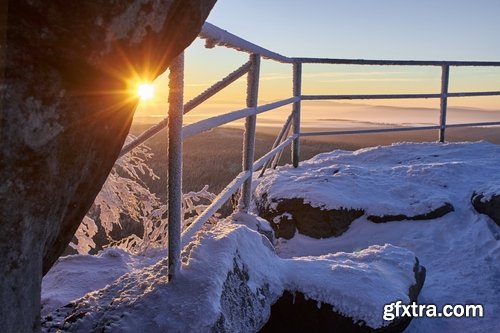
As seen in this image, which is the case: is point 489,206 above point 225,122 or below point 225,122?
below

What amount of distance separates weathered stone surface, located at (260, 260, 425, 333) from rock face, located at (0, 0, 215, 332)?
53.7 inches

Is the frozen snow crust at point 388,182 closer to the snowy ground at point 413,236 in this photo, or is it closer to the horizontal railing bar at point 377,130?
the snowy ground at point 413,236

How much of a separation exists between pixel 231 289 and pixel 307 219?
244 cm

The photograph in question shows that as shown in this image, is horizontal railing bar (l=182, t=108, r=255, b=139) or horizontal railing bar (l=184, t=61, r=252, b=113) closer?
horizontal railing bar (l=182, t=108, r=255, b=139)

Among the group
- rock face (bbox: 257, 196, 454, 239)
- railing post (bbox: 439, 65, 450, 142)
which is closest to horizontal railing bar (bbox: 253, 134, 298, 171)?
rock face (bbox: 257, 196, 454, 239)

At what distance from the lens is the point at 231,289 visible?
2217 millimetres

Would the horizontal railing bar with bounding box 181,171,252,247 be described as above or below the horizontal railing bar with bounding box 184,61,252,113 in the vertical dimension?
below

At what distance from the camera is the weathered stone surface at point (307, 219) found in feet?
14.7

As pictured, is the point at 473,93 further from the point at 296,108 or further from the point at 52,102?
the point at 52,102

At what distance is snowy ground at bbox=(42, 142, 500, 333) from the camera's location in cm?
307

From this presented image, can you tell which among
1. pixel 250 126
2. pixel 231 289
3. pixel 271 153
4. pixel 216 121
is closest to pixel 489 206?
pixel 271 153

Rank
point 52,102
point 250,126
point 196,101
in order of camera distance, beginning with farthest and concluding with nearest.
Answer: point 250,126 → point 196,101 → point 52,102

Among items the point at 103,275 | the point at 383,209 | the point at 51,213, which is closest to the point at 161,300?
the point at 51,213

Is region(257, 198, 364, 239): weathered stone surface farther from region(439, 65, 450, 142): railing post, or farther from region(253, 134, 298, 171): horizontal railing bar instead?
region(439, 65, 450, 142): railing post
